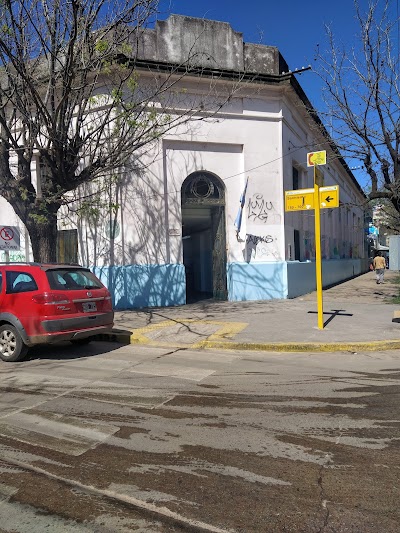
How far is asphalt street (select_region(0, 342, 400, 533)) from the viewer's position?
2758mm

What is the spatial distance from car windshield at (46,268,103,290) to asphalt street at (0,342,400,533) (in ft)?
5.25

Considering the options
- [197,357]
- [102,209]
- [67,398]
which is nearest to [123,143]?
[102,209]

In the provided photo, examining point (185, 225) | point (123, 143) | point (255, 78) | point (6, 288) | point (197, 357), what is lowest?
point (197, 357)

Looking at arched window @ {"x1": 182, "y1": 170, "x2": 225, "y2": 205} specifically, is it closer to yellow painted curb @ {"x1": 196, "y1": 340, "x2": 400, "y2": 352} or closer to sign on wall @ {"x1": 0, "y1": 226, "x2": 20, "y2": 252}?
sign on wall @ {"x1": 0, "y1": 226, "x2": 20, "y2": 252}

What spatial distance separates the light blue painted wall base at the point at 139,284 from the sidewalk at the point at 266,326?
676 millimetres

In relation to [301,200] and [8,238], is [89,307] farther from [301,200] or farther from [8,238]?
[301,200]

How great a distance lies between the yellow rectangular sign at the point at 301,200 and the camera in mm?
9031

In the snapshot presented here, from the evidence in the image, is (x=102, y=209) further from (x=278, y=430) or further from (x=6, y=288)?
(x=278, y=430)

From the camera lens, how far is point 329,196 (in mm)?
8805

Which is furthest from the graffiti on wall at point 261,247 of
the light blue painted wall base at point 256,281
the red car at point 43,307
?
the red car at point 43,307

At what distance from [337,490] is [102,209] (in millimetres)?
11469

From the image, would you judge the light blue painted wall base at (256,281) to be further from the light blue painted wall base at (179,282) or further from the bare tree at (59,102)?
the bare tree at (59,102)

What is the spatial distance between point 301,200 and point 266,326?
9.36 feet

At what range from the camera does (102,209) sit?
1324 cm
